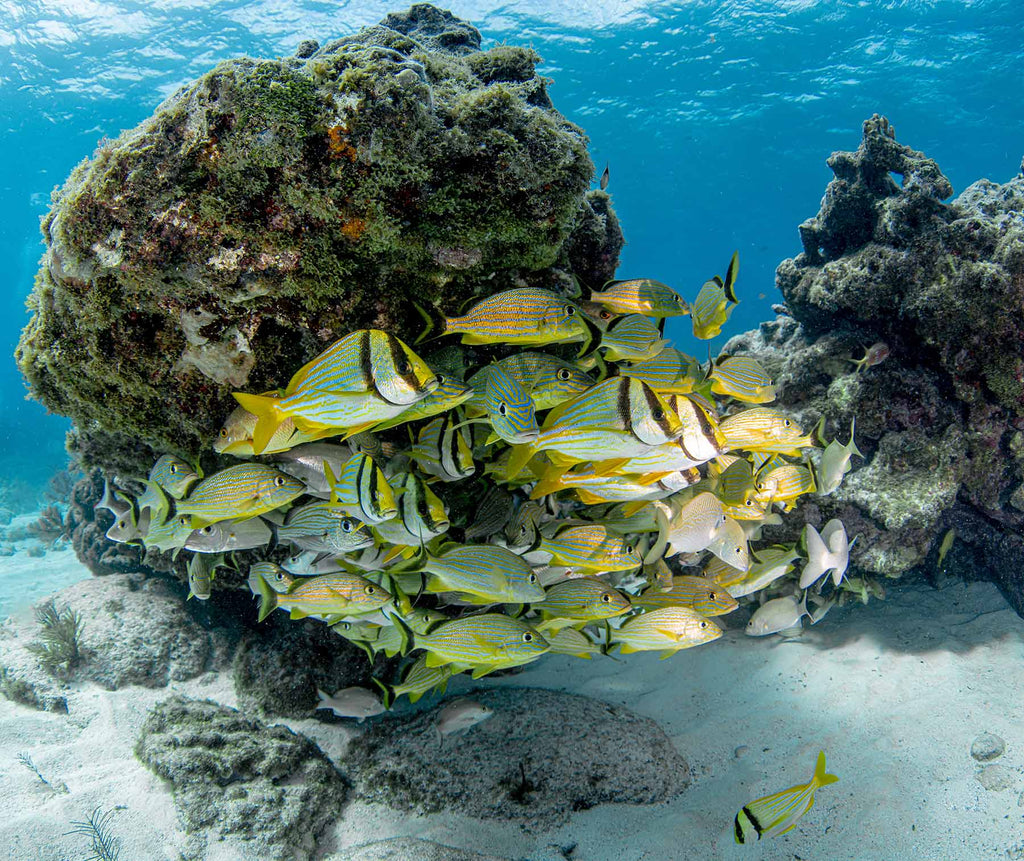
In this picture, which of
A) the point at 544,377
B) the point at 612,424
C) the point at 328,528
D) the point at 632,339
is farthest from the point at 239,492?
the point at 632,339

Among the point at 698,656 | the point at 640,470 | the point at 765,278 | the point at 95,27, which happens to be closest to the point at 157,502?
the point at 640,470

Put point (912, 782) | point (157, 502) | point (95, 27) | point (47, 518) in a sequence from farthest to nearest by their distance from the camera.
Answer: point (95, 27)
point (47, 518)
point (912, 782)
point (157, 502)

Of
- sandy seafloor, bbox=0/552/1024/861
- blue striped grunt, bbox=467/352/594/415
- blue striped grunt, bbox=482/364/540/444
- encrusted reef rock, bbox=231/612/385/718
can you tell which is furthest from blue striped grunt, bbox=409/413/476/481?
encrusted reef rock, bbox=231/612/385/718

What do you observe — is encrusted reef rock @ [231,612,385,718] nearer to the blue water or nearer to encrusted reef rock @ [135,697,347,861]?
encrusted reef rock @ [135,697,347,861]

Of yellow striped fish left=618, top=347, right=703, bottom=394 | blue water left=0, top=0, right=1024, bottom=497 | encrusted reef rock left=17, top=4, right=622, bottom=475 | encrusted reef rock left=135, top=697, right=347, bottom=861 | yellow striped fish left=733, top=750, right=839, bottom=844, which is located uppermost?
blue water left=0, top=0, right=1024, bottom=497

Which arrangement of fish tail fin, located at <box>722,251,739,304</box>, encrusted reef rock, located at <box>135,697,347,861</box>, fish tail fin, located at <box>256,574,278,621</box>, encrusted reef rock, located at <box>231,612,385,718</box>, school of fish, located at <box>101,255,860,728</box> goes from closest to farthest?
school of fish, located at <box>101,255,860,728</box> → fish tail fin, located at <box>722,251,739,304</box> → encrusted reef rock, located at <box>135,697,347,861</box> → fish tail fin, located at <box>256,574,278,621</box> → encrusted reef rock, located at <box>231,612,385,718</box>

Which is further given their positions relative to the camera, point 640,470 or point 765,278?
point 765,278

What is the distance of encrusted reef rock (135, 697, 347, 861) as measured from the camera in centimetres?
345

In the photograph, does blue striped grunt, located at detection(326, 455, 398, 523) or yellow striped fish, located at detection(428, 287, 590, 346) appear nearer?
blue striped grunt, located at detection(326, 455, 398, 523)

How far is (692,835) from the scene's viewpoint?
3.64 m

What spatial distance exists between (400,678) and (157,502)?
312cm

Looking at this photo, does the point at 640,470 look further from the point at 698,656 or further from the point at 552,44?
the point at 552,44

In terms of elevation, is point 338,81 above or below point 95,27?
below

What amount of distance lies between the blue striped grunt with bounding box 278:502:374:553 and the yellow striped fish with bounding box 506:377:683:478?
49.9 inches
